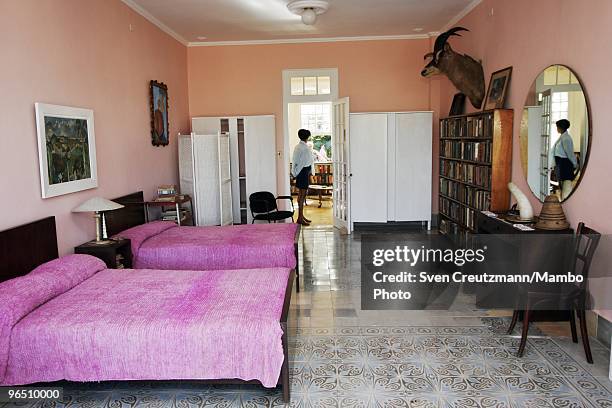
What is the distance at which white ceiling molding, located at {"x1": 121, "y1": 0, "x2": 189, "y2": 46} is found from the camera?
5.84 m

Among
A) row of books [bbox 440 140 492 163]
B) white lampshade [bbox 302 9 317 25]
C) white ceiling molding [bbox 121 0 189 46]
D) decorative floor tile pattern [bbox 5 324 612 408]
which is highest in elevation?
white ceiling molding [bbox 121 0 189 46]

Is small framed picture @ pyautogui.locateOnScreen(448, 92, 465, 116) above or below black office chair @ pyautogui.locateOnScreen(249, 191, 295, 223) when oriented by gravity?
above

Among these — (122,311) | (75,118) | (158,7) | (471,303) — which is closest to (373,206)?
(471,303)

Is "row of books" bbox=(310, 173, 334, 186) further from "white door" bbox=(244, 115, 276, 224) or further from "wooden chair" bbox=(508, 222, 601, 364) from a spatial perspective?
"wooden chair" bbox=(508, 222, 601, 364)

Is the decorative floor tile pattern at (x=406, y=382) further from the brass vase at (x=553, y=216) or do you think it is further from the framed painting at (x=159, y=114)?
the framed painting at (x=159, y=114)

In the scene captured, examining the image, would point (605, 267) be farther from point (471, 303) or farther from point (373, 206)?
point (373, 206)

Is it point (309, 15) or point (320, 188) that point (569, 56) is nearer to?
point (309, 15)

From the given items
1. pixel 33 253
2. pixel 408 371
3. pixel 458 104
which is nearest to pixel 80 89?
pixel 33 253

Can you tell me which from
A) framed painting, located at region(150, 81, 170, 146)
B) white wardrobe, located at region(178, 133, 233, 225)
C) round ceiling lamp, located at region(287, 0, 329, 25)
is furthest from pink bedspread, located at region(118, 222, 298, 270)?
round ceiling lamp, located at region(287, 0, 329, 25)

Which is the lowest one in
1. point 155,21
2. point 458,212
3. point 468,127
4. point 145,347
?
point 145,347

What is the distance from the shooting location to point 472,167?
5.89 metres

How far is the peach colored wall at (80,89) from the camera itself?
3621mm

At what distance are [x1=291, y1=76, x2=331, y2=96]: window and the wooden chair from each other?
17.8ft

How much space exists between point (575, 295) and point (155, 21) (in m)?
5.94
